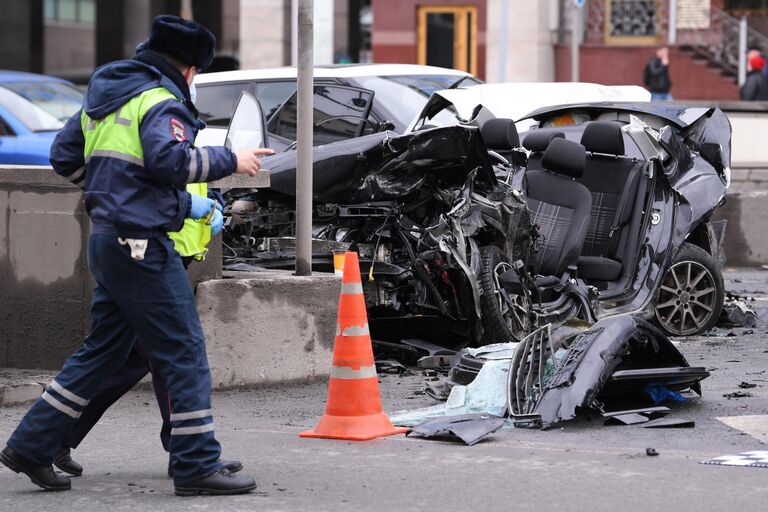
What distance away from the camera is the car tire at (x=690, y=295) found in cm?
1026

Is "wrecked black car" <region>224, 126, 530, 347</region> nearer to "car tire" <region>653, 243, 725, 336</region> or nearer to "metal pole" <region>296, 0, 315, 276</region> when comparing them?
"metal pole" <region>296, 0, 315, 276</region>

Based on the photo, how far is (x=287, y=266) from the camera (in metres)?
9.05

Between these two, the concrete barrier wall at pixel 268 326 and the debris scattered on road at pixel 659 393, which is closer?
the debris scattered on road at pixel 659 393

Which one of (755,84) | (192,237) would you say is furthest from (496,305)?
(755,84)

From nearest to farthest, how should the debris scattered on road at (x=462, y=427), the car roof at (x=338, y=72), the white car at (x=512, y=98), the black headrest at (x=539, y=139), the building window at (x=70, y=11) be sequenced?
the debris scattered on road at (x=462, y=427), the black headrest at (x=539, y=139), the white car at (x=512, y=98), the car roof at (x=338, y=72), the building window at (x=70, y=11)

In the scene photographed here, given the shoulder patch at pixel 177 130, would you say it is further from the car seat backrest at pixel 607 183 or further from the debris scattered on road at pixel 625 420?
the car seat backrest at pixel 607 183

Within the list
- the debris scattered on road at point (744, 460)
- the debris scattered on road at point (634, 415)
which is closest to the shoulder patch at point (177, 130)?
the debris scattered on road at point (744, 460)

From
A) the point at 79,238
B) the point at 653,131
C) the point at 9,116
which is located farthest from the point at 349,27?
the point at 79,238

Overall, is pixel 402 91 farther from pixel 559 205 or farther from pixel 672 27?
pixel 672 27

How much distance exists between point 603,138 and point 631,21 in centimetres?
2146

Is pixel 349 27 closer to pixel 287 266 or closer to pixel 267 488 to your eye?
pixel 287 266

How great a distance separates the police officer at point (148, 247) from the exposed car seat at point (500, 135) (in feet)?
14.7

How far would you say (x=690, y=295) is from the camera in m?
10.3

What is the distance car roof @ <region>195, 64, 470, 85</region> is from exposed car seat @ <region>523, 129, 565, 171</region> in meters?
2.91
